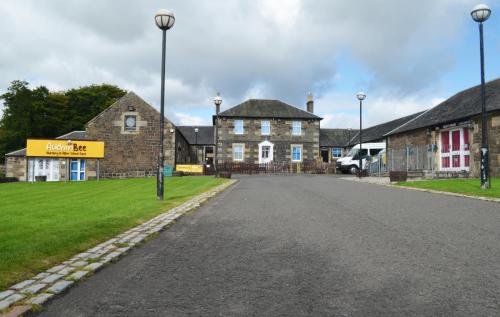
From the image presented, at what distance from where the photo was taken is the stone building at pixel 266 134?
145 ft

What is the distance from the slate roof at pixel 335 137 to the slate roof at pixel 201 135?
53.6 feet

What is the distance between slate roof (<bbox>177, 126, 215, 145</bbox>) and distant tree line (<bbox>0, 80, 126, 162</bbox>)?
1317cm

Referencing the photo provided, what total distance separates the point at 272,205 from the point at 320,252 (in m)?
5.49

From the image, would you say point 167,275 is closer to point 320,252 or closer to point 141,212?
point 320,252

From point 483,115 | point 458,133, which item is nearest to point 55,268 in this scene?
point 483,115

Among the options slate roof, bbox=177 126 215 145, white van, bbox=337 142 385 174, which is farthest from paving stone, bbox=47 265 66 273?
slate roof, bbox=177 126 215 145

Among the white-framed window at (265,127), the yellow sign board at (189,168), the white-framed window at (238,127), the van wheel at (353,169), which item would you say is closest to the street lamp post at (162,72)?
the yellow sign board at (189,168)

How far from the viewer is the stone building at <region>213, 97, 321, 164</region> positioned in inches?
1746

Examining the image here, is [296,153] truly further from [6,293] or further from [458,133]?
[6,293]

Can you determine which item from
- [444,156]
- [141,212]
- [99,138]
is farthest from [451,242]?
[99,138]

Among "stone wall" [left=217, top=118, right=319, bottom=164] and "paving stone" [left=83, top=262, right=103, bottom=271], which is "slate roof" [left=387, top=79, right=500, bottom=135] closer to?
"stone wall" [left=217, top=118, right=319, bottom=164]

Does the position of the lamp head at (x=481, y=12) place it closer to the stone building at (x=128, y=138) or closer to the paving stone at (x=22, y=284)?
the paving stone at (x=22, y=284)

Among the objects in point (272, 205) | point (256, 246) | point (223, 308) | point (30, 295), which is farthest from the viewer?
point (272, 205)

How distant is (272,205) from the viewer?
10617 mm
